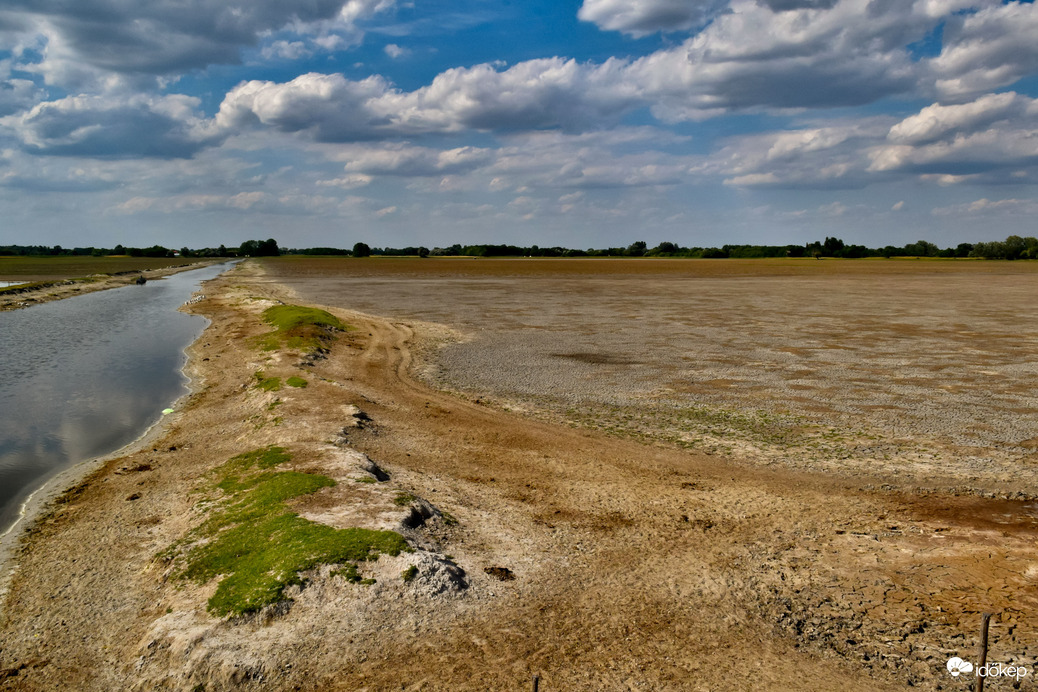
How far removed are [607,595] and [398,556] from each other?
2.69 meters

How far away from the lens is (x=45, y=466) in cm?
1356

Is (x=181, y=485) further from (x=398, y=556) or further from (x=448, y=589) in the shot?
(x=448, y=589)

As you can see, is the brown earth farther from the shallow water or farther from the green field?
the shallow water

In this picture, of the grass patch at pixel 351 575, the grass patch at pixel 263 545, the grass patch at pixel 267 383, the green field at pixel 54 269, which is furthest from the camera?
the green field at pixel 54 269

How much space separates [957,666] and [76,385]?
24.5 metres

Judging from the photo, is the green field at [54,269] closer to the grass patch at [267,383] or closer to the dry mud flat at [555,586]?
the grass patch at [267,383]

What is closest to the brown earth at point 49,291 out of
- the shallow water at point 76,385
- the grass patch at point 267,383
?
the shallow water at point 76,385

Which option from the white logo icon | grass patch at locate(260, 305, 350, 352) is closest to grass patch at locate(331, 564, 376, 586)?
the white logo icon

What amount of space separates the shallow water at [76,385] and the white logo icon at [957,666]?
13.3m

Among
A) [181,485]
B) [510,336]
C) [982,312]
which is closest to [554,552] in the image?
[181,485]

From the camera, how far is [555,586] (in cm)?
823

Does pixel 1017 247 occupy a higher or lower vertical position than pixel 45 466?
higher

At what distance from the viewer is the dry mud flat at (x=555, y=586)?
6.68 meters

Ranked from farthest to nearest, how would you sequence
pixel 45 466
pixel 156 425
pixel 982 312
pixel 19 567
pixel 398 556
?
pixel 982 312
pixel 156 425
pixel 45 466
pixel 19 567
pixel 398 556
